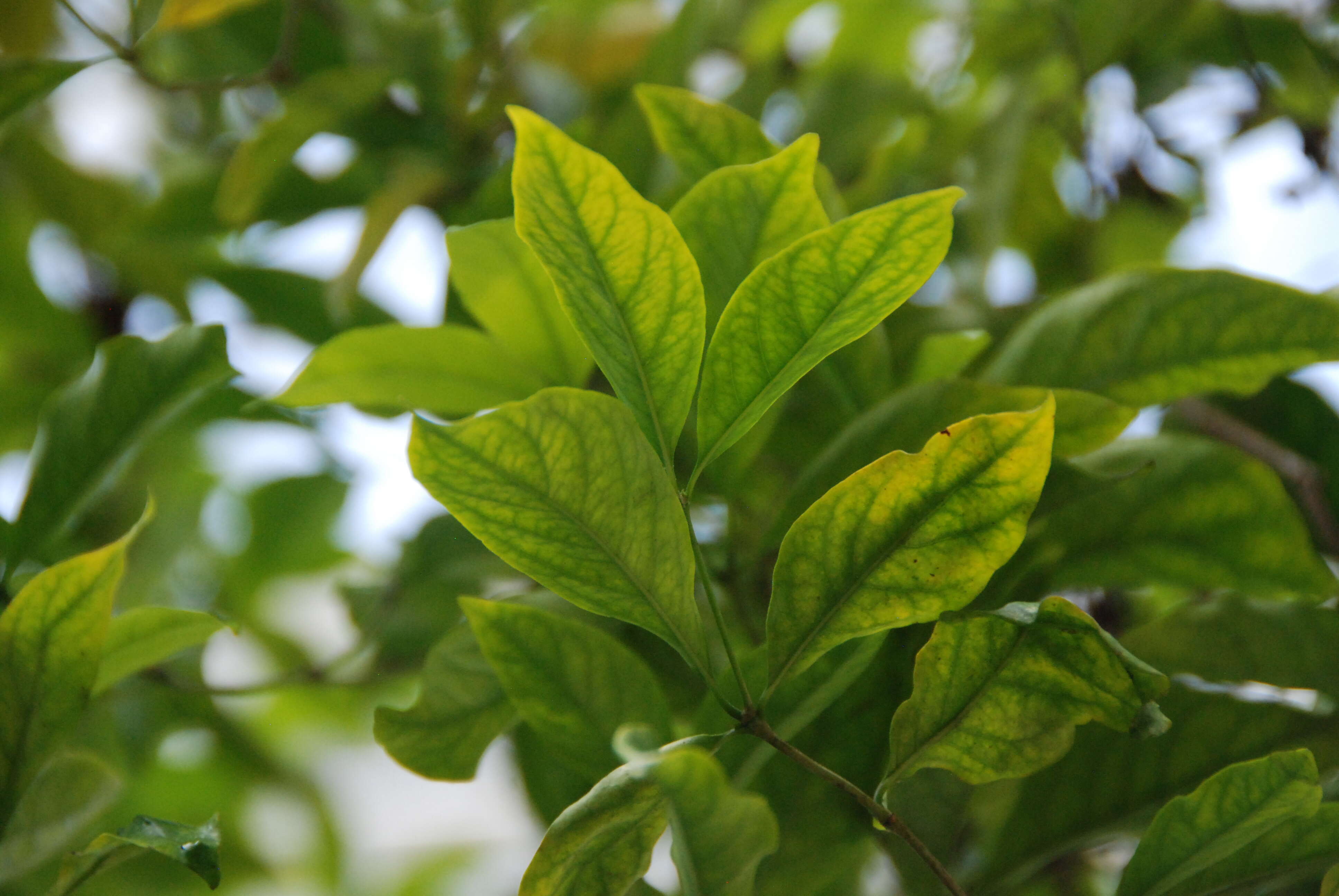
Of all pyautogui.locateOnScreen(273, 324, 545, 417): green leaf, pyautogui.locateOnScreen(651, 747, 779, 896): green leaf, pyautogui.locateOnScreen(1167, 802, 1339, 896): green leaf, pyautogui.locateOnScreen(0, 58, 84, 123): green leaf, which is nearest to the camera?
pyautogui.locateOnScreen(651, 747, 779, 896): green leaf

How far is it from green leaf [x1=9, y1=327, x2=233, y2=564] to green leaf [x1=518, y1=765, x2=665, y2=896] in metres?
0.32

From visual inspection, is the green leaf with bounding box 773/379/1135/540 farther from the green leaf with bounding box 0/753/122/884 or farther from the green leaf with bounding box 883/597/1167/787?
the green leaf with bounding box 0/753/122/884

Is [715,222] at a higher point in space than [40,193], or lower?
higher

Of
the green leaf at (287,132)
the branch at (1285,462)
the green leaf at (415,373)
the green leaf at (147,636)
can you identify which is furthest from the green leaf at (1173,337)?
the green leaf at (287,132)

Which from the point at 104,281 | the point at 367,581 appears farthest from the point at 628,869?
the point at 104,281

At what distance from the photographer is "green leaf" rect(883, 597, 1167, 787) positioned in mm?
319

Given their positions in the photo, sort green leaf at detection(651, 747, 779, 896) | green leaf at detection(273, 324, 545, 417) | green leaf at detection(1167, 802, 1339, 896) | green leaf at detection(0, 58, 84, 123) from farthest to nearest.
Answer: green leaf at detection(0, 58, 84, 123) < green leaf at detection(273, 324, 545, 417) < green leaf at detection(1167, 802, 1339, 896) < green leaf at detection(651, 747, 779, 896)

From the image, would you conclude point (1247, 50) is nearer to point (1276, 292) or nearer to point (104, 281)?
point (1276, 292)

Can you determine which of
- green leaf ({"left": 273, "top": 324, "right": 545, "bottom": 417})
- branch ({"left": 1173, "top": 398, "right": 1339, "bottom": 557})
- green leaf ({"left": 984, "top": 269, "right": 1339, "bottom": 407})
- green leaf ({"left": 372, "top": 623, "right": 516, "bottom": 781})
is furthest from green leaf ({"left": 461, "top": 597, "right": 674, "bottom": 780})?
branch ({"left": 1173, "top": 398, "right": 1339, "bottom": 557})

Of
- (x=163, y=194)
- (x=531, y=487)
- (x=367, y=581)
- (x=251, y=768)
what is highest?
(x=531, y=487)

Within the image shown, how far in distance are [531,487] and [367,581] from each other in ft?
1.99

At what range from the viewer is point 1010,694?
0.34m

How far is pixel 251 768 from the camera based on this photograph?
1033mm

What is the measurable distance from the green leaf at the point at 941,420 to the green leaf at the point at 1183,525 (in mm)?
47
